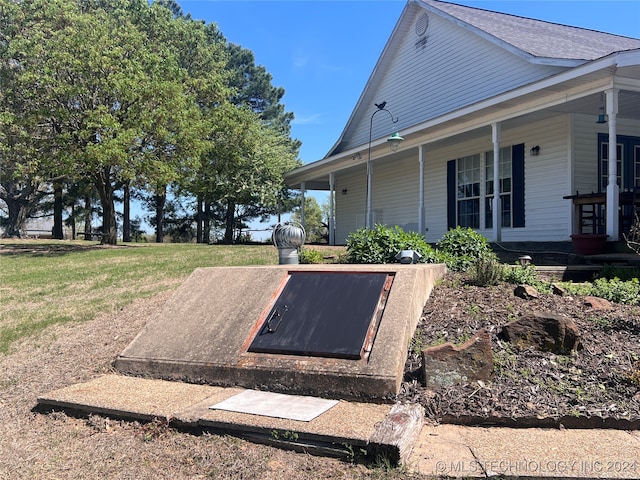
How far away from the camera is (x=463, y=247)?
704 cm

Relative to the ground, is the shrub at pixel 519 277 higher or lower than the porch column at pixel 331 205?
lower

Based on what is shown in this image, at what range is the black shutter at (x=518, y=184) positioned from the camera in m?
11.3

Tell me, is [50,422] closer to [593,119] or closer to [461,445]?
[461,445]

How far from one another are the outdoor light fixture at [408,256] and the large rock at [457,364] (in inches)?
98.1

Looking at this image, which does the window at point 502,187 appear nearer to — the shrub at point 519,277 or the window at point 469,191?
the window at point 469,191

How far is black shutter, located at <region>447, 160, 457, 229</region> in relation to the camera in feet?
44.4

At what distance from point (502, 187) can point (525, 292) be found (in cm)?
742

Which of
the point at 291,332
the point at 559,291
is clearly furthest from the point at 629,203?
the point at 291,332

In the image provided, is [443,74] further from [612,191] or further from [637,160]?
[612,191]

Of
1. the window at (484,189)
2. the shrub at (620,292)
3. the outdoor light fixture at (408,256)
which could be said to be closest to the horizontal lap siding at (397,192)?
the window at (484,189)

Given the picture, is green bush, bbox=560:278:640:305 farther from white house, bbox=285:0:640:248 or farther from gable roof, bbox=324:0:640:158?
gable roof, bbox=324:0:640:158

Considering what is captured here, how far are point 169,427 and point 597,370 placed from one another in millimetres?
3141

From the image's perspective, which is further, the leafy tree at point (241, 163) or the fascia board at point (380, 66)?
the leafy tree at point (241, 163)

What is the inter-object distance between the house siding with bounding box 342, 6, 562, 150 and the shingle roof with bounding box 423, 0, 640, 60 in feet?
1.12
